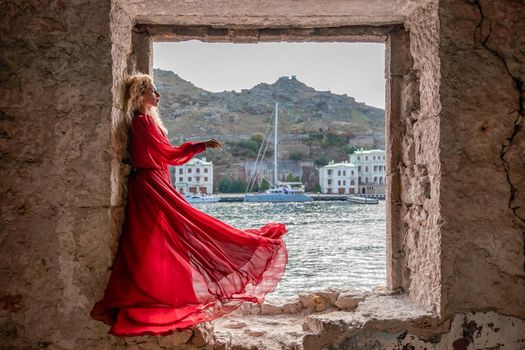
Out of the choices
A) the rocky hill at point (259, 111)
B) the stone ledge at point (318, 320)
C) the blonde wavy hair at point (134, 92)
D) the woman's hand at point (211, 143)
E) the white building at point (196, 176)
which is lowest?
the stone ledge at point (318, 320)

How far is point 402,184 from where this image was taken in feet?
9.05

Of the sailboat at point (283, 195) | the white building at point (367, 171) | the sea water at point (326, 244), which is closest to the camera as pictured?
the sea water at point (326, 244)

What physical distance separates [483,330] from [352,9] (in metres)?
1.83

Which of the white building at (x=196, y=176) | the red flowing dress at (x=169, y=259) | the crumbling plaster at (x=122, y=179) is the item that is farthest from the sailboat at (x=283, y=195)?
the crumbling plaster at (x=122, y=179)

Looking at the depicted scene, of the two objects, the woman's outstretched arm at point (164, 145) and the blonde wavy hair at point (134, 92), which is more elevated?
the blonde wavy hair at point (134, 92)

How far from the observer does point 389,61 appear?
Answer: 2.80 metres

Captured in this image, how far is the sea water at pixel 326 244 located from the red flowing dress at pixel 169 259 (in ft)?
3.32

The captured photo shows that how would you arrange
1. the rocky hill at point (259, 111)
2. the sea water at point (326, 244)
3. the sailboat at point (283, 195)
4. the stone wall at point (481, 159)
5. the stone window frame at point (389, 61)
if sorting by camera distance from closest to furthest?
the stone wall at point (481, 159) → the stone window frame at point (389, 61) → the sea water at point (326, 244) → the rocky hill at point (259, 111) → the sailboat at point (283, 195)

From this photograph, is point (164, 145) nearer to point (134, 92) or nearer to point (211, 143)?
point (211, 143)

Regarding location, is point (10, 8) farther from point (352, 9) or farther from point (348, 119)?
point (348, 119)

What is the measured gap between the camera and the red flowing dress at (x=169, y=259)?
2.13 metres

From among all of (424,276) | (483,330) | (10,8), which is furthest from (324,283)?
(10,8)

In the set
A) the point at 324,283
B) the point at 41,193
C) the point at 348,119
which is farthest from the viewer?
the point at 348,119

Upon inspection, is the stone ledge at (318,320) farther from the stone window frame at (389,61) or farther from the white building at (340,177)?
the white building at (340,177)
